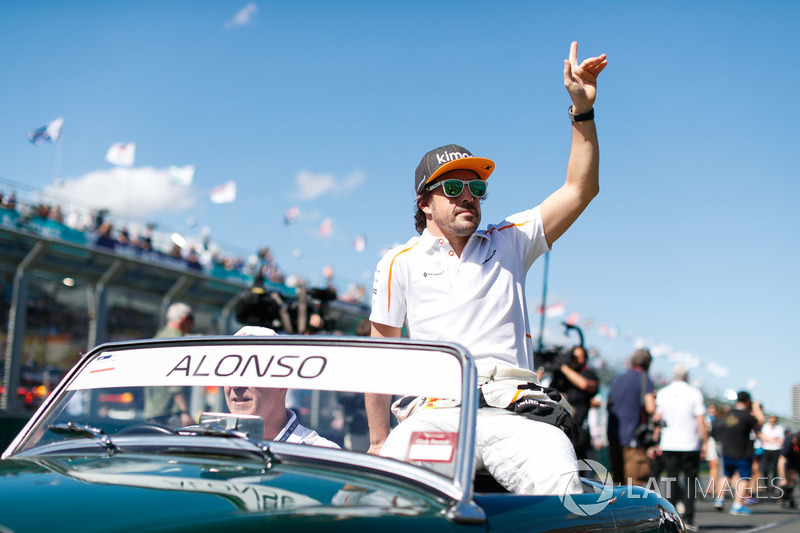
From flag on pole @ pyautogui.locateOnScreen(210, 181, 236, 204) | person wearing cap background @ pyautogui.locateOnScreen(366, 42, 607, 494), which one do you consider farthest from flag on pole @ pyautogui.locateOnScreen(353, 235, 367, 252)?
person wearing cap background @ pyautogui.locateOnScreen(366, 42, 607, 494)

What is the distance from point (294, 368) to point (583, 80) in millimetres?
1682

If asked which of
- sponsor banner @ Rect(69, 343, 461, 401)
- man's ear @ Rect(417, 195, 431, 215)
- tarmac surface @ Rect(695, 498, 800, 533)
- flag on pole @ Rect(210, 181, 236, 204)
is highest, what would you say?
flag on pole @ Rect(210, 181, 236, 204)

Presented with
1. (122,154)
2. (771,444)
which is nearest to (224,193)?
(122,154)

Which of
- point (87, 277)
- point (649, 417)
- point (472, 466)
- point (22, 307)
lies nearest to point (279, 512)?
point (472, 466)

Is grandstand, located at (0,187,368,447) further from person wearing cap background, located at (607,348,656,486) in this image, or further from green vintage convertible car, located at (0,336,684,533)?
green vintage convertible car, located at (0,336,684,533)

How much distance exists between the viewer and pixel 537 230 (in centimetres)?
328

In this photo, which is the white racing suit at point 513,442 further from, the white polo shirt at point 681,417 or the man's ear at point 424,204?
the white polo shirt at point 681,417

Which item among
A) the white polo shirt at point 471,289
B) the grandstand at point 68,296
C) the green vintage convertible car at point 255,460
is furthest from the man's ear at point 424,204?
the grandstand at point 68,296

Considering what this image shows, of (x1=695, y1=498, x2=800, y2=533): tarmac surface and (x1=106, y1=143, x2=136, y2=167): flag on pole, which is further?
(x1=106, y1=143, x2=136, y2=167): flag on pole

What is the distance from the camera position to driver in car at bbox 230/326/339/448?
2.45 metres

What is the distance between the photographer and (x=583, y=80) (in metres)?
3.25

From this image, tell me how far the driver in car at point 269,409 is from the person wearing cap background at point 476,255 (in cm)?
30

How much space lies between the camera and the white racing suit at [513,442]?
2508mm

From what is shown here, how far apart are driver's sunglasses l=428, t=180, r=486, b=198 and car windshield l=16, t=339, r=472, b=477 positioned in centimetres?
85
